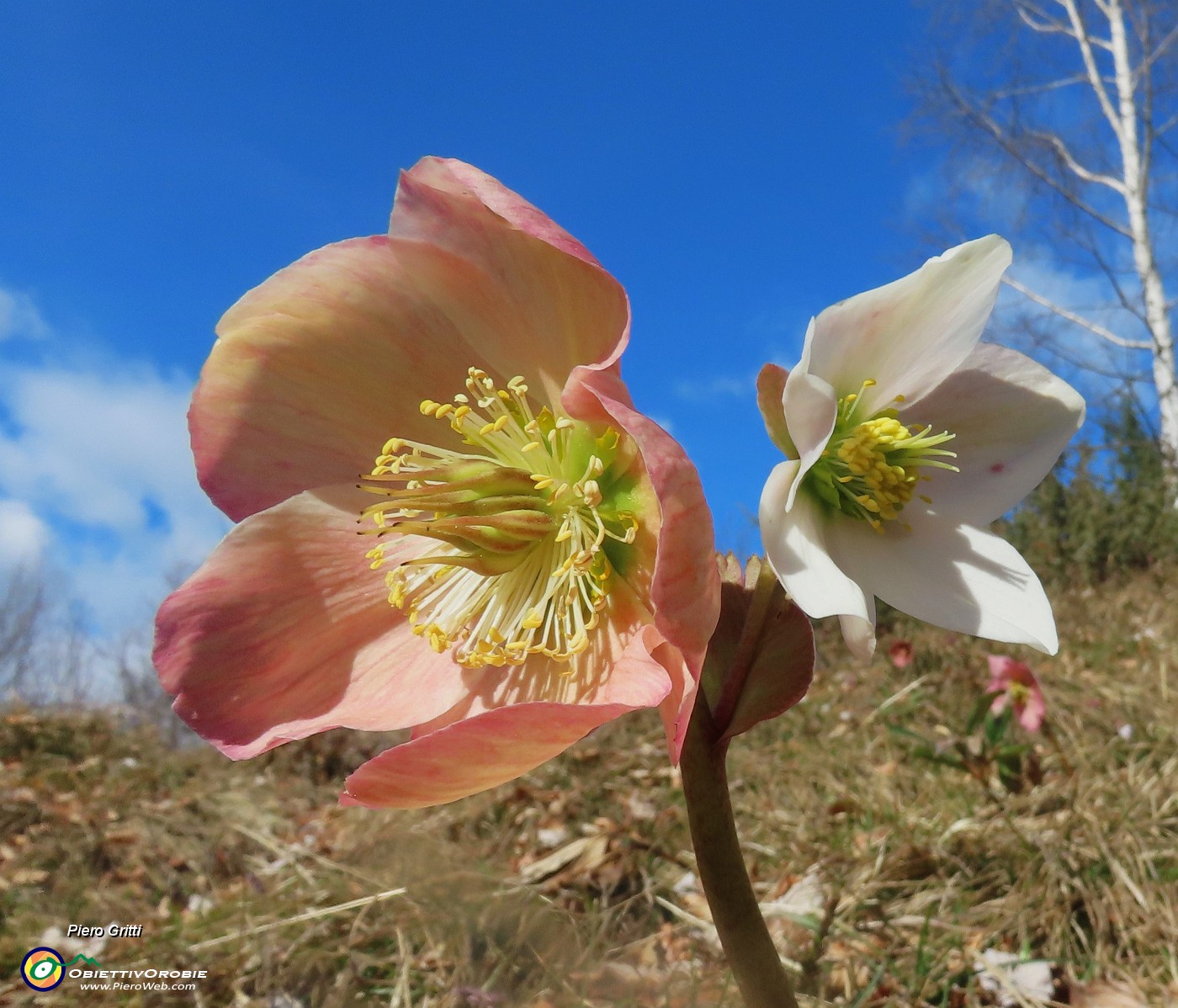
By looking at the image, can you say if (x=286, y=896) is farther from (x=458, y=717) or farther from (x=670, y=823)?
(x=458, y=717)

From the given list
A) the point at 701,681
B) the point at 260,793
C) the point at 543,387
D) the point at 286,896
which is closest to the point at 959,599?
the point at 701,681

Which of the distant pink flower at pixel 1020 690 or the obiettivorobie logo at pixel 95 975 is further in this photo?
the distant pink flower at pixel 1020 690

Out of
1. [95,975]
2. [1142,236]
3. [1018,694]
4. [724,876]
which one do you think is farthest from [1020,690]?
[1142,236]

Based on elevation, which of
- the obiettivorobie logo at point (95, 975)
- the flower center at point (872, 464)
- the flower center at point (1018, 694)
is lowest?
the obiettivorobie logo at point (95, 975)

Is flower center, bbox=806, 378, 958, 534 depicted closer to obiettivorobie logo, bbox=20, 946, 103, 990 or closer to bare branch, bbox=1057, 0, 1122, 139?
obiettivorobie logo, bbox=20, 946, 103, 990

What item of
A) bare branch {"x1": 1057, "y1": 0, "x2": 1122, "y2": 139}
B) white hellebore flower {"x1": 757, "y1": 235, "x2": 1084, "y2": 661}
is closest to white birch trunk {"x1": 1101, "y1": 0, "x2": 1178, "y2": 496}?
bare branch {"x1": 1057, "y1": 0, "x2": 1122, "y2": 139}

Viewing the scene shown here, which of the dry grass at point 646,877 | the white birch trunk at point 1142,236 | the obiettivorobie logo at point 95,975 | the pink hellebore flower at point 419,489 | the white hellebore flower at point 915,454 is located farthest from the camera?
the white birch trunk at point 1142,236

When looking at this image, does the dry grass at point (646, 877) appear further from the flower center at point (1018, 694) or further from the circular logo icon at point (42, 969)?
the flower center at point (1018, 694)

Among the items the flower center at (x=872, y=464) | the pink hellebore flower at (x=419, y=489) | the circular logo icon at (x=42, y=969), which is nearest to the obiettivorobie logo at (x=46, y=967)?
the circular logo icon at (x=42, y=969)
